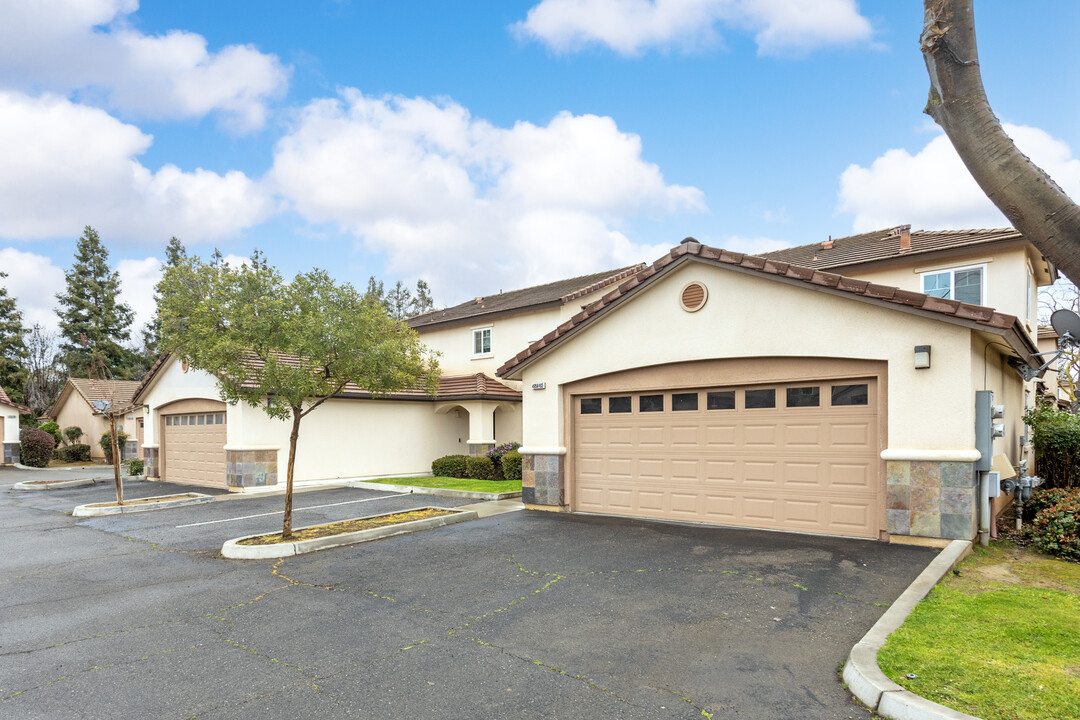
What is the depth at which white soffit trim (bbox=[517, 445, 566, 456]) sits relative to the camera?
1227cm

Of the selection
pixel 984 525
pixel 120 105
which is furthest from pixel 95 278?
pixel 984 525

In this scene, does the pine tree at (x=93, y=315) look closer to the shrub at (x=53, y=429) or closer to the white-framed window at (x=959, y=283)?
the shrub at (x=53, y=429)

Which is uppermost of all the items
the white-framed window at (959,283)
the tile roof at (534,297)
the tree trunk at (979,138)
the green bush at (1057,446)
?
the tile roof at (534,297)

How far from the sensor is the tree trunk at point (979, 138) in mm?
3148

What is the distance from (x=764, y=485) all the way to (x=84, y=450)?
38092 millimetres

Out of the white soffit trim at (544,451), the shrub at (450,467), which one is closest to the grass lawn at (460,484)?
the shrub at (450,467)

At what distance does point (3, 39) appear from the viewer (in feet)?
33.6

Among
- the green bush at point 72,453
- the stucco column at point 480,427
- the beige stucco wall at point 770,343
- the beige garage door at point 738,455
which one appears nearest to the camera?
the beige stucco wall at point 770,343

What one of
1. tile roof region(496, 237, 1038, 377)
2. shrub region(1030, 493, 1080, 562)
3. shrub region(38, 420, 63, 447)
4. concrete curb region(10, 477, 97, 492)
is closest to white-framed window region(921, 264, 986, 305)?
tile roof region(496, 237, 1038, 377)

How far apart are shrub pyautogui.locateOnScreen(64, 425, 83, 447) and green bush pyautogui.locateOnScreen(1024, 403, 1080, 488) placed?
43.5 metres

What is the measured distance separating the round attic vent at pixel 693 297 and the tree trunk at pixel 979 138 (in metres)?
7.08

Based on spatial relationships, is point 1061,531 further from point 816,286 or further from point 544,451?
point 544,451

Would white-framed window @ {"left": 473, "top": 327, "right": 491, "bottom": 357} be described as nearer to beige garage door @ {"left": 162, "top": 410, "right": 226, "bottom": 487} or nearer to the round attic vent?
beige garage door @ {"left": 162, "top": 410, "right": 226, "bottom": 487}

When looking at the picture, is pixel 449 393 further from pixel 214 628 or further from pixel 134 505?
pixel 214 628
